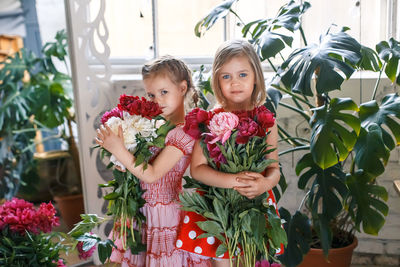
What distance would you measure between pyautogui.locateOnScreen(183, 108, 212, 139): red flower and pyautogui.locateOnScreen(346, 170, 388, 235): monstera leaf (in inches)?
30.9

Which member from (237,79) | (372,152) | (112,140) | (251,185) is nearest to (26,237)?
(112,140)

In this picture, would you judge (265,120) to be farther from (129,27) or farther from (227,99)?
(129,27)

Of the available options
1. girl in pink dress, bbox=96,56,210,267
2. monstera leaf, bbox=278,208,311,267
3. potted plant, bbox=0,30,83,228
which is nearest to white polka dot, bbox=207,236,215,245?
girl in pink dress, bbox=96,56,210,267

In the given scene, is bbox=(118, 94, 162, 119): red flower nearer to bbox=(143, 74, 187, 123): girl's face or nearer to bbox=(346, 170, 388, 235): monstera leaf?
bbox=(143, 74, 187, 123): girl's face

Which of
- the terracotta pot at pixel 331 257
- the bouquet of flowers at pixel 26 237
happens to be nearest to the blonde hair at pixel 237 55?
the bouquet of flowers at pixel 26 237

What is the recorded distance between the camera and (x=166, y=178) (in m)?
1.64

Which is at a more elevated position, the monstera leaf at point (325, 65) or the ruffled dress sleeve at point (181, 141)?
the monstera leaf at point (325, 65)

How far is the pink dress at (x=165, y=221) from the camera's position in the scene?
5.16 feet

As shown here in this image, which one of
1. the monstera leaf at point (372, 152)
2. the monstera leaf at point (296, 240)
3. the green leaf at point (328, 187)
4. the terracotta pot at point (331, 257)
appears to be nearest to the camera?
the monstera leaf at point (372, 152)

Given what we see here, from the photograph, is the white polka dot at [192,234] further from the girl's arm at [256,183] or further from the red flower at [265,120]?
the red flower at [265,120]

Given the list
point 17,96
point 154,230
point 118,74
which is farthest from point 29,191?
point 154,230

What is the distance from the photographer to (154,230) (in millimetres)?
1604

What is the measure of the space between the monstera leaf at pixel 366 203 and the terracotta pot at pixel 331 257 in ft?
1.17

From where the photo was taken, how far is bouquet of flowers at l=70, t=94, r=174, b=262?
145 cm
